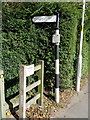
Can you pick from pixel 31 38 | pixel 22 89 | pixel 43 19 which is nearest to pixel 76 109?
pixel 22 89

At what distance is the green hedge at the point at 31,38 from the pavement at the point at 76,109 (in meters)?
0.59

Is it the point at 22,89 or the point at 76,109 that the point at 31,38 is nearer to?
the point at 22,89

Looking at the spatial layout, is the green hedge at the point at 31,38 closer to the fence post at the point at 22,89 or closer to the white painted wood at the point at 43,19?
the white painted wood at the point at 43,19

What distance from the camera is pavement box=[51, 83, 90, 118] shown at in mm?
3285

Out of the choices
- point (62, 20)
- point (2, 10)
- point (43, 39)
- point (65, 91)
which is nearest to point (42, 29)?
point (43, 39)

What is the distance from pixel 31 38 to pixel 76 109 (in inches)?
77.0

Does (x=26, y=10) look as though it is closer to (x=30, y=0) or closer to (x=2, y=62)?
(x=30, y=0)

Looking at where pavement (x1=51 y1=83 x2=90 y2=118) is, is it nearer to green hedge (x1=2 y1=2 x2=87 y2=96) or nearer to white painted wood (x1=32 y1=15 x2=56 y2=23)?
green hedge (x1=2 y1=2 x2=87 y2=96)

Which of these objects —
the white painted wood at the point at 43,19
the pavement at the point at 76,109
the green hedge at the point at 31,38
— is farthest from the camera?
the white painted wood at the point at 43,19

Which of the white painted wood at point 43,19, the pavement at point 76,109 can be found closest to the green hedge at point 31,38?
the white painted wood at point 43,19

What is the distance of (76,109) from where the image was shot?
11.6 feet

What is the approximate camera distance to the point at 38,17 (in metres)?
3.58

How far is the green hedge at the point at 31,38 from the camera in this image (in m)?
3.41

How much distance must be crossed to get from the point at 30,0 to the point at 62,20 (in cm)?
86
